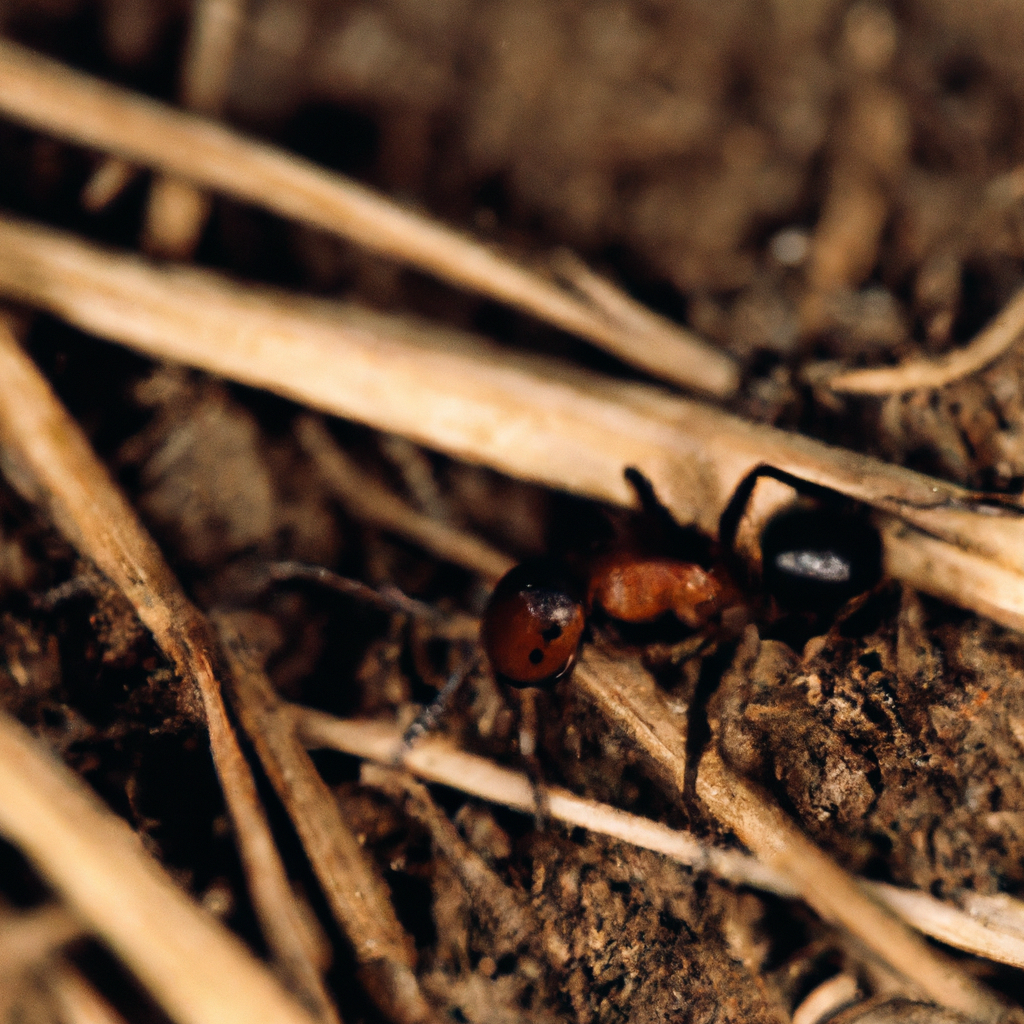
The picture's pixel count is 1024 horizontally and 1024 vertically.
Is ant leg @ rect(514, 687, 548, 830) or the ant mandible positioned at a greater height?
the ant mandible

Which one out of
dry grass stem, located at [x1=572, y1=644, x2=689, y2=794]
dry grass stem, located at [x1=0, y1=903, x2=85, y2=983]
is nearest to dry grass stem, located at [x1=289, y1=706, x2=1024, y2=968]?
dry grass stem, located at [x1=572, y1=644, x2=689, y2=794]

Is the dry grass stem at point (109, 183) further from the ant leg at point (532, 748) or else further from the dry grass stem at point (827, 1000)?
the dry grass stem at point (827, 1000)

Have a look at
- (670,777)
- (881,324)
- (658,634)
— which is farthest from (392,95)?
(670,777)

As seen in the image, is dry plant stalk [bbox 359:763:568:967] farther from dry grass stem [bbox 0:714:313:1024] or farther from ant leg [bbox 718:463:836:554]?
ant leg [bbox 718:463:836:554]

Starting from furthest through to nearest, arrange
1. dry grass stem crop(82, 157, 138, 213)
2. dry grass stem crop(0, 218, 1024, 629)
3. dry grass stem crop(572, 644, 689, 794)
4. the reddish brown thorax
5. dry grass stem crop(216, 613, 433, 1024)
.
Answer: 1. dry grass stem crop(82, 157, 138, 213)
2. the reddish brown thorax
3. dry grass stem crop(0, 218, 1024, 629)
4. dry grass stem crop(572, 644, 689, 794)
5. dry grass stem crop(216, 613, 433, 1024)

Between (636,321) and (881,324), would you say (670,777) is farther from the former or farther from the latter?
(881,324)
